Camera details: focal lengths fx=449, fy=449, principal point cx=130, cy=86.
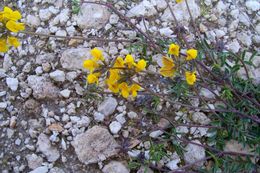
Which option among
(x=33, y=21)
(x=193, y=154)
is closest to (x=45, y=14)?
(x=33, y=21)

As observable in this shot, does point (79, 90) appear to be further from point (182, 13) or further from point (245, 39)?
point (245, 39)

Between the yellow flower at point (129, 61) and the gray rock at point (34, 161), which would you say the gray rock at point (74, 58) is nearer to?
the gray rock at point (34, 161)

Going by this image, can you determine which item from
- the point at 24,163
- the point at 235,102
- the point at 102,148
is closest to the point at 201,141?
the point at 235,102

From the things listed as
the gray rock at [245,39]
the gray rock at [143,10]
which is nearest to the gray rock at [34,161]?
the gray rock at [143,10]

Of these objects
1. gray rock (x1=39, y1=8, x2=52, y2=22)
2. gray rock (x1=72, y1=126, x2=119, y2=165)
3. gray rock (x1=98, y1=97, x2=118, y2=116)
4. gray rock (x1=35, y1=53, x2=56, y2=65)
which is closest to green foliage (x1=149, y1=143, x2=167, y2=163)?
gray rock (x1=72, y1=126, x2=119, y2=165)

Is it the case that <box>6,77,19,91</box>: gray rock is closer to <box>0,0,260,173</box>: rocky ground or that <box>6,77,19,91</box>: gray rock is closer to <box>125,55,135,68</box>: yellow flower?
<box>0,0,260,173</box>: rocky ground
